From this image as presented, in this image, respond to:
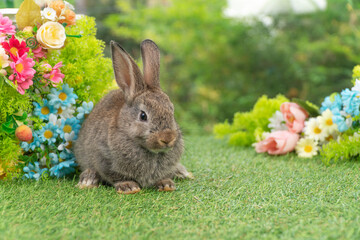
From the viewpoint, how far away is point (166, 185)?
91.2 inches

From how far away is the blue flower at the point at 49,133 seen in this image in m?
2.47

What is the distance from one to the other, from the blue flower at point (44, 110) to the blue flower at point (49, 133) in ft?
0.20

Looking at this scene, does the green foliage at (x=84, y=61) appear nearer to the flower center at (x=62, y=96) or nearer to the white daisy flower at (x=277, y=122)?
the flower center at (x=62, y=96)

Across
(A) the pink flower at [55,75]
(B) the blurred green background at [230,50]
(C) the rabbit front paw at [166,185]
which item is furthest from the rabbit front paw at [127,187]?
(B) the blurred green background at [230,50]

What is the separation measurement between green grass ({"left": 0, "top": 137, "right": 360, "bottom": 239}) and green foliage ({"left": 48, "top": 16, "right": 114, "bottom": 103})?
665 millimetres

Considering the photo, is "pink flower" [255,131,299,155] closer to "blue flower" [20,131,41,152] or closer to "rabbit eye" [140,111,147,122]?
"rabbit eye" [140,111,147,122]

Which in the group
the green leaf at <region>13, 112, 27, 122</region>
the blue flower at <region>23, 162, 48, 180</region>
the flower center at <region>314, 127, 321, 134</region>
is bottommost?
the blue flower at <region>23, 162, 48, 180</region>

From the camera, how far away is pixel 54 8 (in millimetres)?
2475

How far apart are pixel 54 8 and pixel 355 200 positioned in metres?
2.07

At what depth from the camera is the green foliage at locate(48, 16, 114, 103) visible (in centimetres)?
257

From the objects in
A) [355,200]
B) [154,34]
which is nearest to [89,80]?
[355,200]

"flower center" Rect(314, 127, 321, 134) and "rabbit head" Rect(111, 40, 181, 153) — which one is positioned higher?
"rabbit head" Rect(111, 40, 181, 153)

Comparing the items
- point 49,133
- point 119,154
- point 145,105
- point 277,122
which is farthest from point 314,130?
point 49,133

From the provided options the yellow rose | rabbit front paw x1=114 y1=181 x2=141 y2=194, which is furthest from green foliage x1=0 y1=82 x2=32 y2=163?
rabbit front paw x1=114 y1=181 x2=141 y2=194
